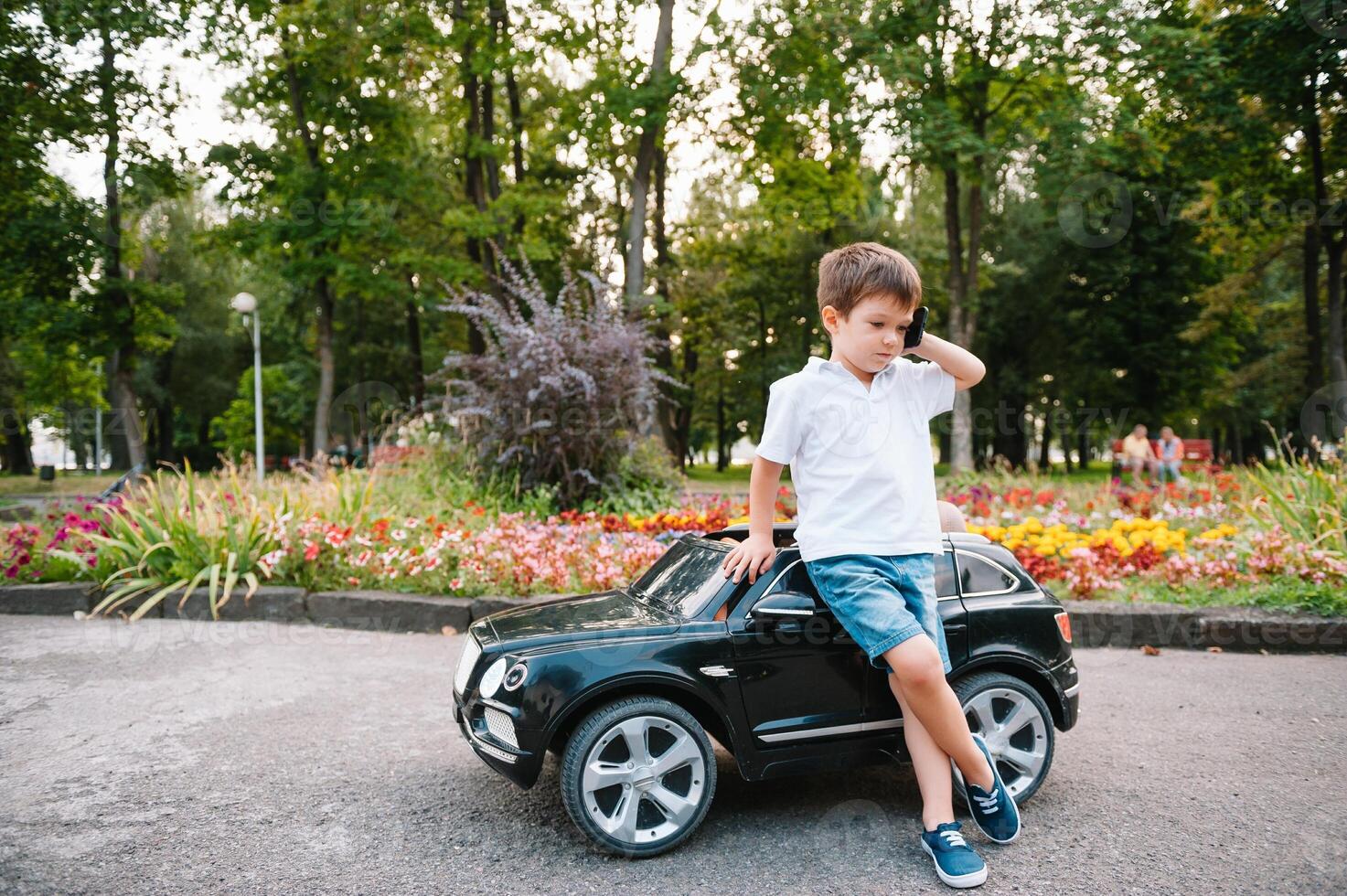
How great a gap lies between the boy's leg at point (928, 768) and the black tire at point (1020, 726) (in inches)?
15.5

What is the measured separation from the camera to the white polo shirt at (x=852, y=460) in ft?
10.1

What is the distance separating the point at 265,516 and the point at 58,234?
14922 millimetres

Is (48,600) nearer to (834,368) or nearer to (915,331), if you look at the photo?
(834,368)

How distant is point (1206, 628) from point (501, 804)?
511cm

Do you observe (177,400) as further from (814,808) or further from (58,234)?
(814,808)

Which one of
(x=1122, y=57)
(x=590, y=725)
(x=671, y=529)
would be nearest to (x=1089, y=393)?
(x=1122, y=57)

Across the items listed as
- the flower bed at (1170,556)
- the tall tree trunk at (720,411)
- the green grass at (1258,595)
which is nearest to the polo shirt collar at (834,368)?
the flower bed at (1170,556)

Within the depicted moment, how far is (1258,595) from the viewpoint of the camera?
637 cm

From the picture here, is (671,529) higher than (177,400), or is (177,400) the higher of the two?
(177,400)

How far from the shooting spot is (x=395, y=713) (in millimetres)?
4879

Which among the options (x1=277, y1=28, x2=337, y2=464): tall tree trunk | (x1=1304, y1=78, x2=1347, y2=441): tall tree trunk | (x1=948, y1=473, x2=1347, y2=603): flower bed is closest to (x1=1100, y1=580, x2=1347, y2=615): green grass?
(x1=948, y1=473, x2=1347, y2=603): flower bed

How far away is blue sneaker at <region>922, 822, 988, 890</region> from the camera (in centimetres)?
288

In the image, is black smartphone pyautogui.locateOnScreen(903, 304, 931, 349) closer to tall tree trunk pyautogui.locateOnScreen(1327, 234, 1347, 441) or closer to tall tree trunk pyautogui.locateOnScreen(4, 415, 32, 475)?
tall tree trunk pyautogui.locateOnScreen(1327, 234, 1347, 441)

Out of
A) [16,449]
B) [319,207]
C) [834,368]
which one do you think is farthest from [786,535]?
[16,449]
